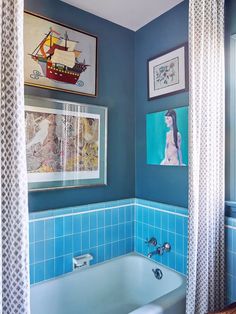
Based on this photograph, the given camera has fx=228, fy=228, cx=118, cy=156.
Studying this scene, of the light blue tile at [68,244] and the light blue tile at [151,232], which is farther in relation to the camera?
the light blue tile at [151,232]

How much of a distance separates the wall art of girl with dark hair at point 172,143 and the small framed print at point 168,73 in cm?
21

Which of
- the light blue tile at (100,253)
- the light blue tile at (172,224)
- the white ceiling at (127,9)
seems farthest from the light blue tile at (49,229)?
the white ceiling at (127,9)

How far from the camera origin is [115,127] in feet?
7.29

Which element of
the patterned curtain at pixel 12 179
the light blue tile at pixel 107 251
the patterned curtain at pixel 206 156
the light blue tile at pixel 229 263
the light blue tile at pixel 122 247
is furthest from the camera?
the light blue tile at pixel 122 247

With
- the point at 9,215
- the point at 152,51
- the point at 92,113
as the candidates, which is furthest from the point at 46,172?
the point at 152,51

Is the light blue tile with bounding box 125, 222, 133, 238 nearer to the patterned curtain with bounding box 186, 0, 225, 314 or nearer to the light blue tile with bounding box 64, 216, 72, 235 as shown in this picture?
the light blue tile with bounding box 64, 216, 72, 235

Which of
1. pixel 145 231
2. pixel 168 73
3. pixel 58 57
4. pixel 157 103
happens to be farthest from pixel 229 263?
pixel 58 57

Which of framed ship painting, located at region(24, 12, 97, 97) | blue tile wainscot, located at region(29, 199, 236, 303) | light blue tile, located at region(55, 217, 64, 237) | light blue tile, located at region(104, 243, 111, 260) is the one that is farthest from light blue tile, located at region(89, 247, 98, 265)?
framed ship painting, located at region(24, 12, 97, 97)

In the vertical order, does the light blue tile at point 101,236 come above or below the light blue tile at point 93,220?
below

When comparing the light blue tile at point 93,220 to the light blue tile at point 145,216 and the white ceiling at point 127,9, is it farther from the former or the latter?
the white ceiling at point 127,9

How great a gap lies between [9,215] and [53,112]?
1018 mm

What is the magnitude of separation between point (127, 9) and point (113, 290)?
250 centimetres

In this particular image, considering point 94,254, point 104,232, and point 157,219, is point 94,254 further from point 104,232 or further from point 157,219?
point 157,219

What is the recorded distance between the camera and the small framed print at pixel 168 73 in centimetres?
190
